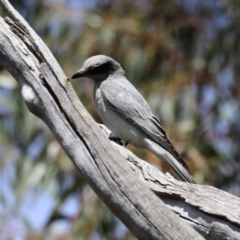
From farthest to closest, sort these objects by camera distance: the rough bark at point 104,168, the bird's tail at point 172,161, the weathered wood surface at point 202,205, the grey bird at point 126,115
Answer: the grey bird at point 126,115 → the bird's tail at point 172,161 → the weathered wood surface at point 202,205 → the rough bark at point 104,168

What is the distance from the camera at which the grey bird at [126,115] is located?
5.98 metres

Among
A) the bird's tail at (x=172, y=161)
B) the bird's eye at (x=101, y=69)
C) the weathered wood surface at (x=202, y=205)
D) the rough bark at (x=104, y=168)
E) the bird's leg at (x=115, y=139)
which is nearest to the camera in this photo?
the rough bark at (x=104, y=168)

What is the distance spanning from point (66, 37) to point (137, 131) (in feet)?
12.9

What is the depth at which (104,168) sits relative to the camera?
14.0ft

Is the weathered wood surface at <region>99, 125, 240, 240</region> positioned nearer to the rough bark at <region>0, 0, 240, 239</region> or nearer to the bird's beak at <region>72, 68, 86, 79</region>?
the rough bark at <region>0, 0, 240, 239</region>

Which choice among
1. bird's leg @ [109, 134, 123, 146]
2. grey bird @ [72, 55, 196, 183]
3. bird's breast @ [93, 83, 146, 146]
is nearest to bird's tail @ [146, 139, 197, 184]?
grey bird @ [72, 55, 196, 183]

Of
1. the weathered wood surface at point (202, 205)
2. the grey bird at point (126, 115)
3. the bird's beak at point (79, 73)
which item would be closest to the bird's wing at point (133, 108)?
the grey bird at point (126, 115)

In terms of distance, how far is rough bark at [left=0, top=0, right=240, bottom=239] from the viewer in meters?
4.23

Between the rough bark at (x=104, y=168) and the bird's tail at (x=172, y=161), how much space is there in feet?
2.56

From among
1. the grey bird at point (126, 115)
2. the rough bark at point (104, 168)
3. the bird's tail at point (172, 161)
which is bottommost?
the rough bark at point (104, 168)

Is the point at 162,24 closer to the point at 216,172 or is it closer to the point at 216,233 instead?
the point at 216,172

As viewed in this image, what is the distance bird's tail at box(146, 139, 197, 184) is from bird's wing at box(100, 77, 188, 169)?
3 cm

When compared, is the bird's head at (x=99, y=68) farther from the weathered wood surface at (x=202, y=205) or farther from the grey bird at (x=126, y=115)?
the weathered wood surface at (x=202, y=205)

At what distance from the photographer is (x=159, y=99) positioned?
915 cm
